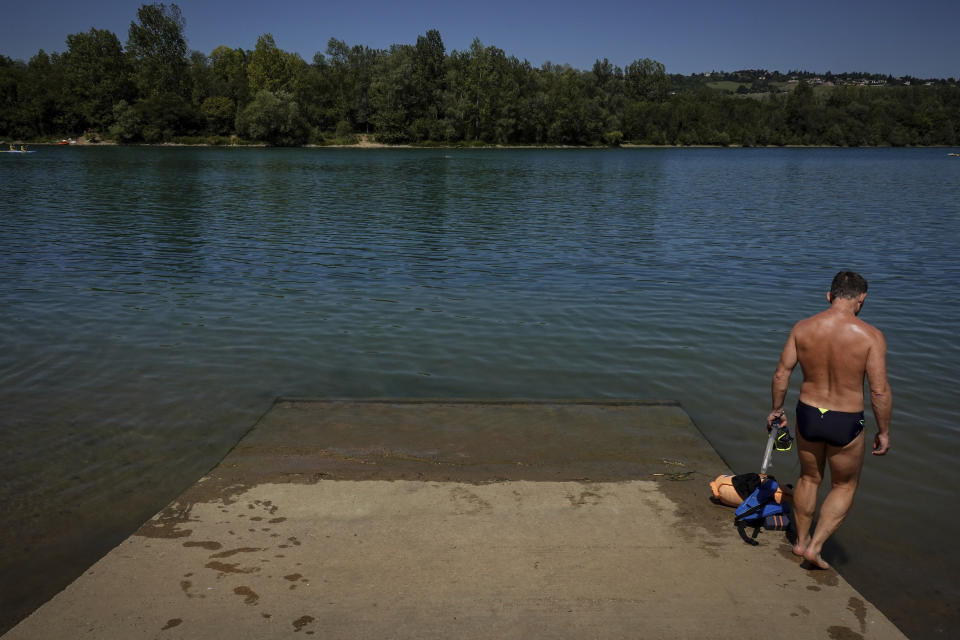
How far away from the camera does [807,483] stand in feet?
19.2

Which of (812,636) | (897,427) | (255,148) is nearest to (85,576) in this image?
(812,636)

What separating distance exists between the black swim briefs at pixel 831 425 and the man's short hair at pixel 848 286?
94 centimetres

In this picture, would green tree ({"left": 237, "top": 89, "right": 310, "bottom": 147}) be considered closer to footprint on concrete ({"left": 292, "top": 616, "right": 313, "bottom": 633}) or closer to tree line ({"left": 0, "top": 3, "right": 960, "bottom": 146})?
tree line ({"left": 0, "top": 3, "right": 960, "bottom": 146})

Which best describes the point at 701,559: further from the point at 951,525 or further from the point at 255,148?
the point at 255,148

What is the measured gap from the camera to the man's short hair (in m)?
5.57

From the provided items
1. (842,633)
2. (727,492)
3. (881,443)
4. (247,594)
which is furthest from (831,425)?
(247,594)

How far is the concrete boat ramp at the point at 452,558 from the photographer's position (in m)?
4.65

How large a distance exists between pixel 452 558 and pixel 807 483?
3039mm

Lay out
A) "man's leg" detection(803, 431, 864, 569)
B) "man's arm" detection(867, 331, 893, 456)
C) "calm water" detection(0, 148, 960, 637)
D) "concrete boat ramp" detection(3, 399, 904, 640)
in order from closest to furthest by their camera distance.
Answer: "concrete boat ramp" detection(3, 399, 904, 640) → "man's arm" detection(867, 331, 893, 456) → "man's leg" detection(803, 431, 864, 569) → "calm water" detection(0, 148, 960, 637)

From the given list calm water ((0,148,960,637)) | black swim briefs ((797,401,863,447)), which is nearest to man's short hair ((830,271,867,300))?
black swim briefs ((797,401,863,447))

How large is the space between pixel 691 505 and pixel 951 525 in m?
2.84

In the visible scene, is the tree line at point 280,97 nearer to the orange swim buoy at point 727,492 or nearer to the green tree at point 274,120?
the green tree at point 274,120

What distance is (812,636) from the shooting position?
4602 millimetres

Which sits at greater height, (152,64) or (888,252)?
(152,64)
